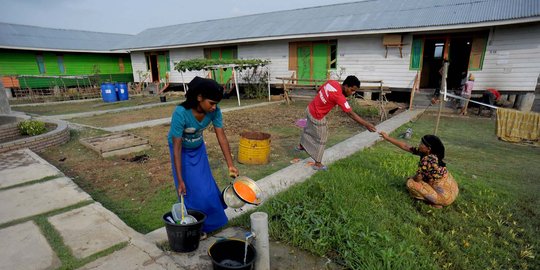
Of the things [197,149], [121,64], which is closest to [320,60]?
[197,149]

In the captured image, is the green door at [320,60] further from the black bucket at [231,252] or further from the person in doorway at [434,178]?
the black bucket at [231,252]

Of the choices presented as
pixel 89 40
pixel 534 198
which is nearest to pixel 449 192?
pixel 534 198

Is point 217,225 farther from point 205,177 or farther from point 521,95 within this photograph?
point 521,95

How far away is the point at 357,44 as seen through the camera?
13.6m

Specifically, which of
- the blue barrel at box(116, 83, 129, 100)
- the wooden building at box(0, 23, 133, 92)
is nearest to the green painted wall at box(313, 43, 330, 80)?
the blue barrel at box(116, 83, 129, 100)

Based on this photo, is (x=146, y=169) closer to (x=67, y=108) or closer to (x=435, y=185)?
(x=435, y=185)

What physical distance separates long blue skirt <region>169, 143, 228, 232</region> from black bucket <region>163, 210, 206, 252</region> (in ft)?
0.57

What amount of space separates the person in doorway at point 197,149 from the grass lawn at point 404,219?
1.71 feet

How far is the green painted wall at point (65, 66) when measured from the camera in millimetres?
19016

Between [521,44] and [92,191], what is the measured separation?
1390 cm

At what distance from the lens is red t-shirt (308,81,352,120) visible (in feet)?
14.0

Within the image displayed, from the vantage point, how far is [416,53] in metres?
12.4

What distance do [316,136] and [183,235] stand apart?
2894 millimetres

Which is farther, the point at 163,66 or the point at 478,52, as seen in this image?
the point at 163,66
